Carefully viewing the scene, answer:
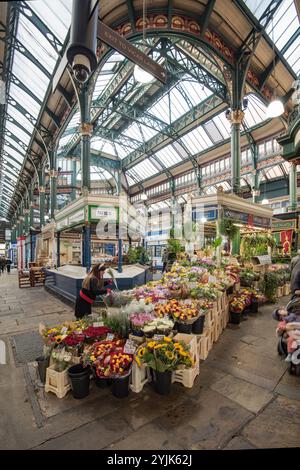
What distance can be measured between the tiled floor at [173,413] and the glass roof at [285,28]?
11157mm

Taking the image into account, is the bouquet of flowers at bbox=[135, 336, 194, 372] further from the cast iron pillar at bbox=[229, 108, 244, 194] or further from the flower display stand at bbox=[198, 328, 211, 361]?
the cast iron pillar at bbox=[229, 108, 244, 194]

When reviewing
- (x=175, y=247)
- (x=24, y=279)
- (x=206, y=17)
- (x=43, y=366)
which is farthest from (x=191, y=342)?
(x=24, y=279)

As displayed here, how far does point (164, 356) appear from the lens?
94.9 inches

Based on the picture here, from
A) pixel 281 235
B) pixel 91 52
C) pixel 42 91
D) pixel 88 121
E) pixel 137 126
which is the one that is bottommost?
pixel 281 235

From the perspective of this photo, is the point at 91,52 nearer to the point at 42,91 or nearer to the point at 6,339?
the point at 6,339

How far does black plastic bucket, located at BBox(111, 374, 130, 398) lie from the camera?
241cm

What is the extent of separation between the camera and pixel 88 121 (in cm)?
821

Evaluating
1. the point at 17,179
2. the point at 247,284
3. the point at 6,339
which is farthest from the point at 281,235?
the point at 17,179

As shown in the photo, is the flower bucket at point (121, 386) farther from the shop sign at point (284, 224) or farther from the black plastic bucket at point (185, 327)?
the shop sign at point (284, 224)

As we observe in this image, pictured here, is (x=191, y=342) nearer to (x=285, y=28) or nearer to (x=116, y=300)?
(x=116, y=300)

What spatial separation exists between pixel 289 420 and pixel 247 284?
4097 millimetres

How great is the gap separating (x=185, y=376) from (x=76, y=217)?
634 centimetres

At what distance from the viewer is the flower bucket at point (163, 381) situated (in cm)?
248

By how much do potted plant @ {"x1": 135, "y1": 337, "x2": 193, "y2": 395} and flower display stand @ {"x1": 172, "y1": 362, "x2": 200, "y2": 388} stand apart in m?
0.20
